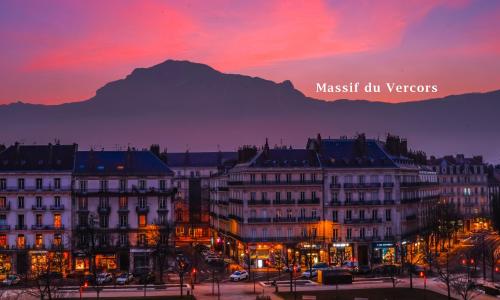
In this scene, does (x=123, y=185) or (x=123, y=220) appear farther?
(x=123, y=185)

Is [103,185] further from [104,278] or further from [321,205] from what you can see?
[321,205]

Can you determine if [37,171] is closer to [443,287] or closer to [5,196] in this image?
[5,196]

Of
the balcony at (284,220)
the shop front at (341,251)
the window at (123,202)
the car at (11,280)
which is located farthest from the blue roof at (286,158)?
the car at (11,280)

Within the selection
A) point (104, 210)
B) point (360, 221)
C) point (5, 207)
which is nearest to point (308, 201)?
point (360, 221)

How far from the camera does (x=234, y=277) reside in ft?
240

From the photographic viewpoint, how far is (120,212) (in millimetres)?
82938

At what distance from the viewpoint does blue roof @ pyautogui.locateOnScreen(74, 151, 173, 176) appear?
8425 centimetres

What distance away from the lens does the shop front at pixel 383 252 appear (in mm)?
85312

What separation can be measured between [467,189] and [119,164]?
81853mm

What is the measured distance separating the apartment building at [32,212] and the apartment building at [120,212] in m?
1.38

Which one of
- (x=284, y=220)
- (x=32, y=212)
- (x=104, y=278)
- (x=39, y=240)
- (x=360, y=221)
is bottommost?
(x=104, y=278)

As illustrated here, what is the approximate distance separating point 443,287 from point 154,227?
104ft

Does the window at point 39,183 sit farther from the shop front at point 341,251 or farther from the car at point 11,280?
the shop front at point 341,251

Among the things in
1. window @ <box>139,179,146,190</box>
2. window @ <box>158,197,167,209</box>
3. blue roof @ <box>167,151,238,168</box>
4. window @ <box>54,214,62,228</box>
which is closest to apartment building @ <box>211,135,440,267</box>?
window @ <box>158,197,167,209</box>
